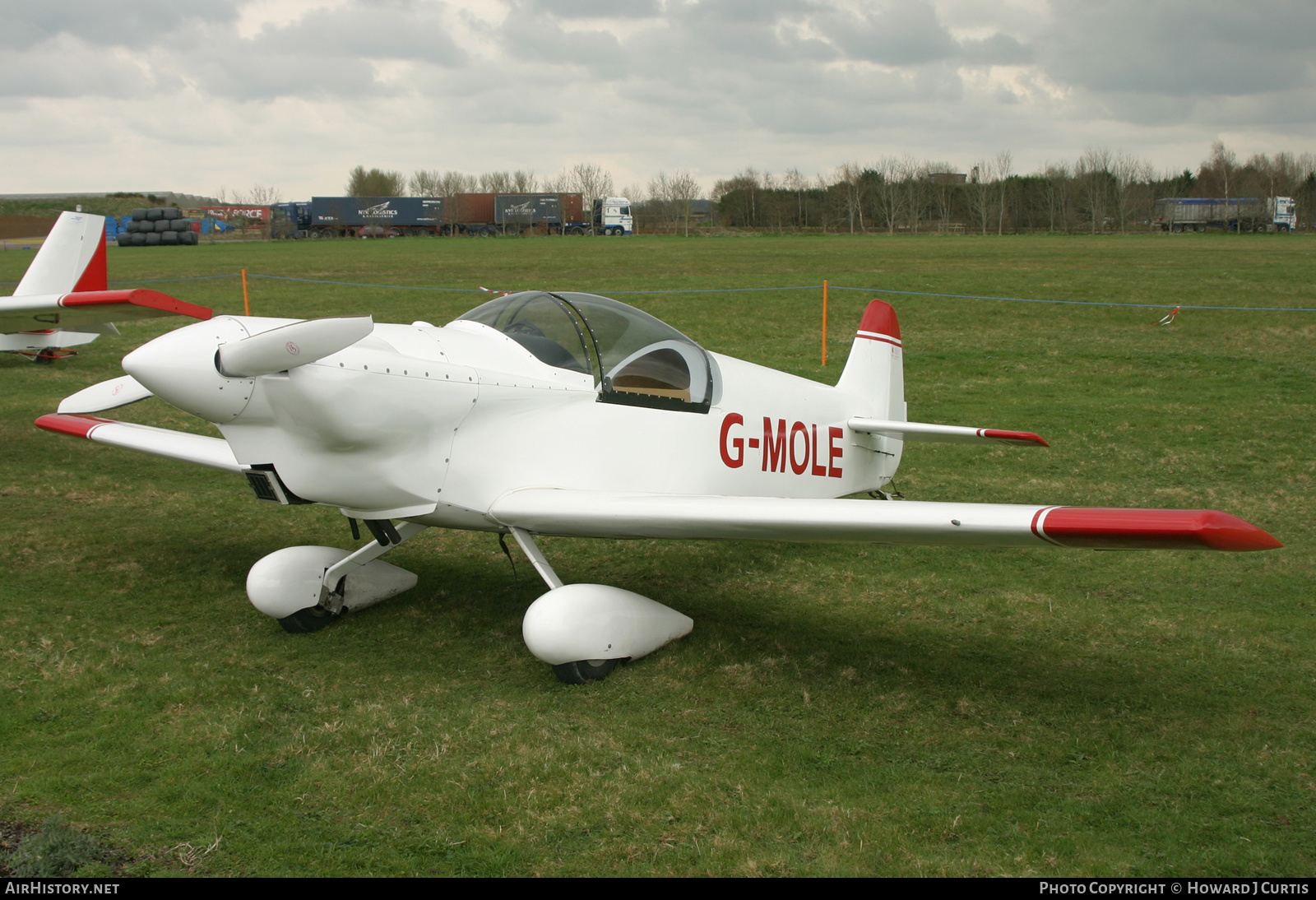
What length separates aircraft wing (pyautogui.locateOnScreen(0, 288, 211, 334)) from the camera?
5.73 metres

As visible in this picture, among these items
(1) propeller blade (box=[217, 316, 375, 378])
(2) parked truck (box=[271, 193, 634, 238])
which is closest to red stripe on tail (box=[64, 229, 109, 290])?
(1) propeller blade (box=[217, 316, 375, 378])

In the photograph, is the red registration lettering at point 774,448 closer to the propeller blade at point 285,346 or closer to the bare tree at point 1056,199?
the propeller blade at point 285,346

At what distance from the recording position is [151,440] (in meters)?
6.39

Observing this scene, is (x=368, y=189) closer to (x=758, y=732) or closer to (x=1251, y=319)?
(x=1251, y=319)

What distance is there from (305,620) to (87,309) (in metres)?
3.71

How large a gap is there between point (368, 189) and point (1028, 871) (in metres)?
126

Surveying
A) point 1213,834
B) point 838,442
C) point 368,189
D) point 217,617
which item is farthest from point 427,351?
point 368,189

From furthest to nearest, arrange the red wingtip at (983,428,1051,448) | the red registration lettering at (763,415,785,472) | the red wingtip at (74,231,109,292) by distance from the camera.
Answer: the red wingtip at (74,231,109,292) < the red registration lettering at (763,415,785,472) < the red wingtip at (983,428,1051,448)

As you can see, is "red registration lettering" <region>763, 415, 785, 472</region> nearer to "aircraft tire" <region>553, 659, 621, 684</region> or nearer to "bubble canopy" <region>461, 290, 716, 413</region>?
"bubble canopy" <region>461, 290, 716, 413</region>

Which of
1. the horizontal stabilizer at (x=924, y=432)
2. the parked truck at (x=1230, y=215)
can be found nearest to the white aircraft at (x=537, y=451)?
the horizontal stabilizer at (x=924, y=432)

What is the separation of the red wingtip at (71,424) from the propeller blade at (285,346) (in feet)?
10.2

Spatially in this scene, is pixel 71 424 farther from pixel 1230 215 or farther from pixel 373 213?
pixel 1230 215

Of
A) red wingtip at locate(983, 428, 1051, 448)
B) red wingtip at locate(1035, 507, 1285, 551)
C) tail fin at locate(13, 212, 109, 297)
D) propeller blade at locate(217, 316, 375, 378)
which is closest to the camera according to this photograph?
red wingtip at locate(1035, 507, 1285, 551)

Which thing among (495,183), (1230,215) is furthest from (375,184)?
(1230,215)
